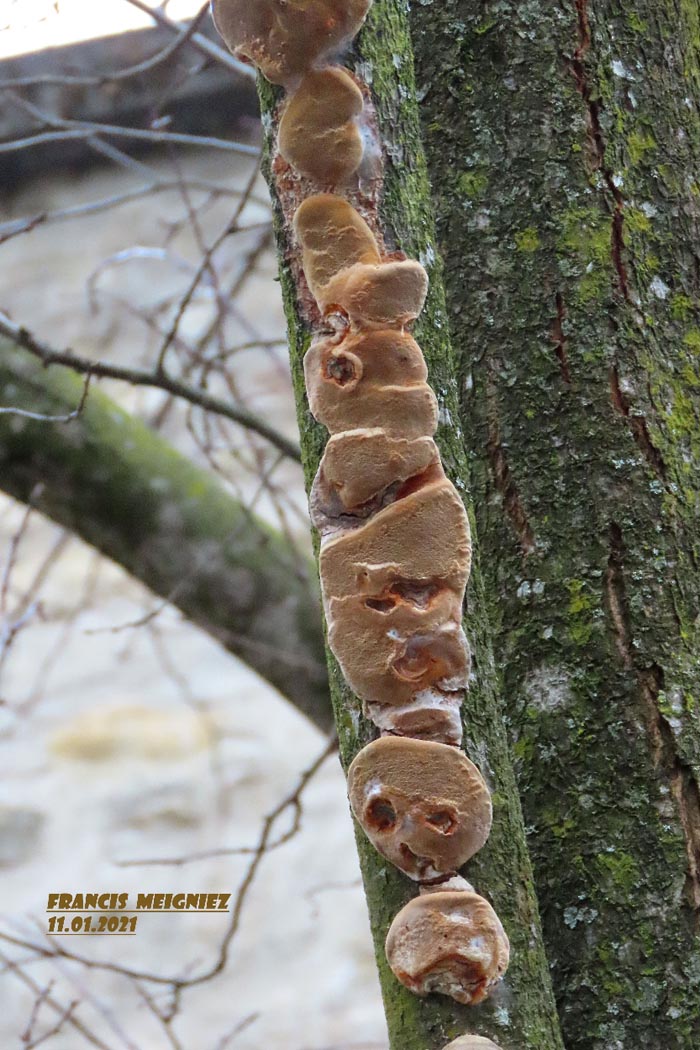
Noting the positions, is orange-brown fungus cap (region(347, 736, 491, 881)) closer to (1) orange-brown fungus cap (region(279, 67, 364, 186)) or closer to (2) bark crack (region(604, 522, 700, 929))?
(2) bark crack (region(604, 522, 700, 929))

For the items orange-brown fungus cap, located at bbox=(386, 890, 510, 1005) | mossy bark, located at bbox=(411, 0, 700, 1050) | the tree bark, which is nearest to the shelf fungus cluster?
orange-brown fungus cap, located at bbox=(386, 890, 510, 1005)

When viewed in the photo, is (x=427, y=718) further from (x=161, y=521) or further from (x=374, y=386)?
(x=161, y=521)

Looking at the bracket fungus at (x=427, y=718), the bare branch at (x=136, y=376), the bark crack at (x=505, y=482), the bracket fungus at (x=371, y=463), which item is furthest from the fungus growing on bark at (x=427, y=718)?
the bare branch at (x=136, y=376)

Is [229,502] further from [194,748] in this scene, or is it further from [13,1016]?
[13,1016]

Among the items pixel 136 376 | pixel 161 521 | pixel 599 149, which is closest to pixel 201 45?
pixel 136 376

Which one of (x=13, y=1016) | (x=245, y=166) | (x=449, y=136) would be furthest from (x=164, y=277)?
(x=449, y=136)

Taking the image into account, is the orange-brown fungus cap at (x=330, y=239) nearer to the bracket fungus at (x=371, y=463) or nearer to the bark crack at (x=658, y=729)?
the bracket fungus at (x=371, y=463)
